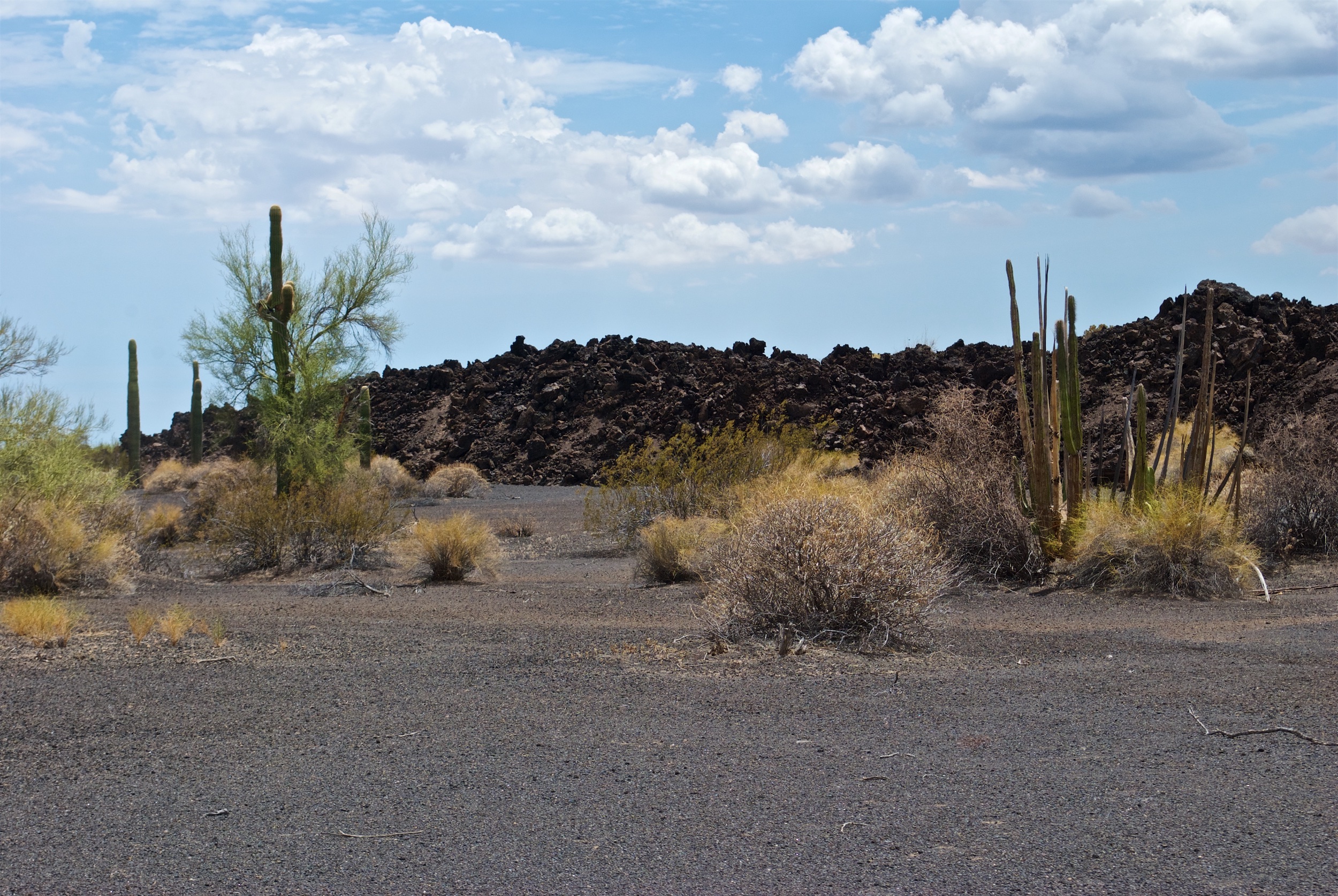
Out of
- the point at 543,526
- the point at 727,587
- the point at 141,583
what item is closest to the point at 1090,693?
the point at 727,587

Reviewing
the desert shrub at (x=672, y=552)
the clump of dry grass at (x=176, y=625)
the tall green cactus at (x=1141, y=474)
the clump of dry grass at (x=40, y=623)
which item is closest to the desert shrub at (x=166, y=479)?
the desert shrub at (x=672, y=552)

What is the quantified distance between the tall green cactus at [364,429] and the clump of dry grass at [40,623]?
18.9 meters

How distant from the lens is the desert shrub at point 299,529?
18062 millimetres

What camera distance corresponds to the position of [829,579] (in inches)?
356

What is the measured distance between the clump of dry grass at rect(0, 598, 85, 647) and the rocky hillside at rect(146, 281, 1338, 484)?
37.7 ft

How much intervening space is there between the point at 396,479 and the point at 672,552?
25.6 meters

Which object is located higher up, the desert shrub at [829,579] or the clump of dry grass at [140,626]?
the desert shrub at [829,579]

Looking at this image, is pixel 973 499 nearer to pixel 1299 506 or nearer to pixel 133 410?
pixel 1299 506

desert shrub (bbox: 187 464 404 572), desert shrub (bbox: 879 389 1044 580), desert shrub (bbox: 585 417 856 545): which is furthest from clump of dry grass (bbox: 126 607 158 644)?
desert shrub (bbox: 585 417 856 545)

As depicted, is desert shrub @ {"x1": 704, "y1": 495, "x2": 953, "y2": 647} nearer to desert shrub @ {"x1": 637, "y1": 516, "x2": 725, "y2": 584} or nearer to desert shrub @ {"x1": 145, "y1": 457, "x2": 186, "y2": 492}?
desert shrub @ {"x1": 637, "y1": 516, "x2": 725, "y2": 584}

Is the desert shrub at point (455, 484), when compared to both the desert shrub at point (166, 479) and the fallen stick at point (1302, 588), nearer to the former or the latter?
the desert shrub at point (166, 479)

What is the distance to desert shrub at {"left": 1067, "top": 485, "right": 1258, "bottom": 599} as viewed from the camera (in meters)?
12.3

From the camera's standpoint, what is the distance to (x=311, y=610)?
1288 cm

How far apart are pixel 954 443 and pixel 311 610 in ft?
26.0
